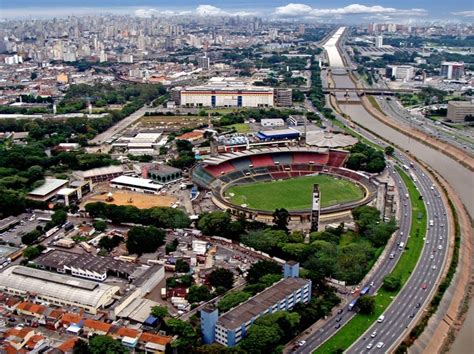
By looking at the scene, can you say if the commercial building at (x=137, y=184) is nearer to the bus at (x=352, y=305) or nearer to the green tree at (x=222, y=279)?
the green tree at (x=222, y=279)

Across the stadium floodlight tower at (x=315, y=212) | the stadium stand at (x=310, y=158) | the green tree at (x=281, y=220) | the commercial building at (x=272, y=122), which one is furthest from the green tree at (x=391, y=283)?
the commercial building at (x=272, y=122)

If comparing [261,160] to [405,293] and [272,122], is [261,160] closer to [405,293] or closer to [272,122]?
[272,122]

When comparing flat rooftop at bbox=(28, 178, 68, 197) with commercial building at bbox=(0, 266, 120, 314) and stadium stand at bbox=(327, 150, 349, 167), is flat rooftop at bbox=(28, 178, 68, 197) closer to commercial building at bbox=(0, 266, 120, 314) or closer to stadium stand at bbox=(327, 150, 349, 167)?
commercial building at bbox=(0, 266, 120, 314)

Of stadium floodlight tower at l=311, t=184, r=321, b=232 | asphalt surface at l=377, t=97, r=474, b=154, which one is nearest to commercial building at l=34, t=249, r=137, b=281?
stadium floodlight tower at l=311, t=184, r=321, b=232

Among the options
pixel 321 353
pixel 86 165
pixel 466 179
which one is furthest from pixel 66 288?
pixel 466 179

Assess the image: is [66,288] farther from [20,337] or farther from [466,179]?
[466,179]
